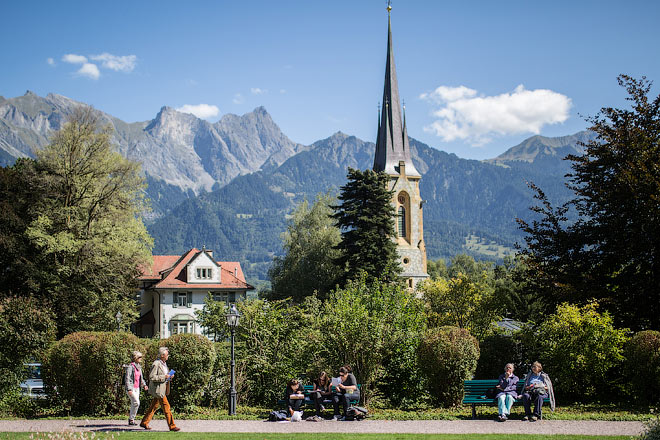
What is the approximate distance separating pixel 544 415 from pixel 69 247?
22.9 metres

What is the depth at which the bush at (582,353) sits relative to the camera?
1753cm

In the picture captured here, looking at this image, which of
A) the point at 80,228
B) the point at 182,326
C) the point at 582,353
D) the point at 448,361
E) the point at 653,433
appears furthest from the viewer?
the point at 182,326

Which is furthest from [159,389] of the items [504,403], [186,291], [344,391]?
[186,291]

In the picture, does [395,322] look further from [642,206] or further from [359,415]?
[642,206]

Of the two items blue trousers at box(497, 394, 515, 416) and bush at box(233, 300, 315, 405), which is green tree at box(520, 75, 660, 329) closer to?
blue trousers at box(497, 394, 515, 416)

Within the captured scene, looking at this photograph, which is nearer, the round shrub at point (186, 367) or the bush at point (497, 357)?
the round shrub at point (186, 367)

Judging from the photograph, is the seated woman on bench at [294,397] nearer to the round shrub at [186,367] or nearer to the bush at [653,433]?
the round shrub at [186,367]

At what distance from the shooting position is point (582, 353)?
17656 millimetres

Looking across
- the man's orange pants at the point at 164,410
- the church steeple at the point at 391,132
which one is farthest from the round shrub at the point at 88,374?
the church steeple at the point at 391,132

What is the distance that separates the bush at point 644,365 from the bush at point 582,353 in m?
0.44

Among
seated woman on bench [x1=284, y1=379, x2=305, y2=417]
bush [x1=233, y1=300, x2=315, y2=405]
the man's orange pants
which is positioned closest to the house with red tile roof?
bush [x1=233, y1=300, x2=315, y2=405]

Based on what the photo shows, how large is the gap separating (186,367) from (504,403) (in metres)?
8.23

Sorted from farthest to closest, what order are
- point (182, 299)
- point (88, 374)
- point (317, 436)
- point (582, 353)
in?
1. point (182, 299)
2. point (582, 353)
3. point (88, 374)
4. point (317, 436)

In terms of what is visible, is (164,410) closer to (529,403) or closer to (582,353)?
(529,403)
